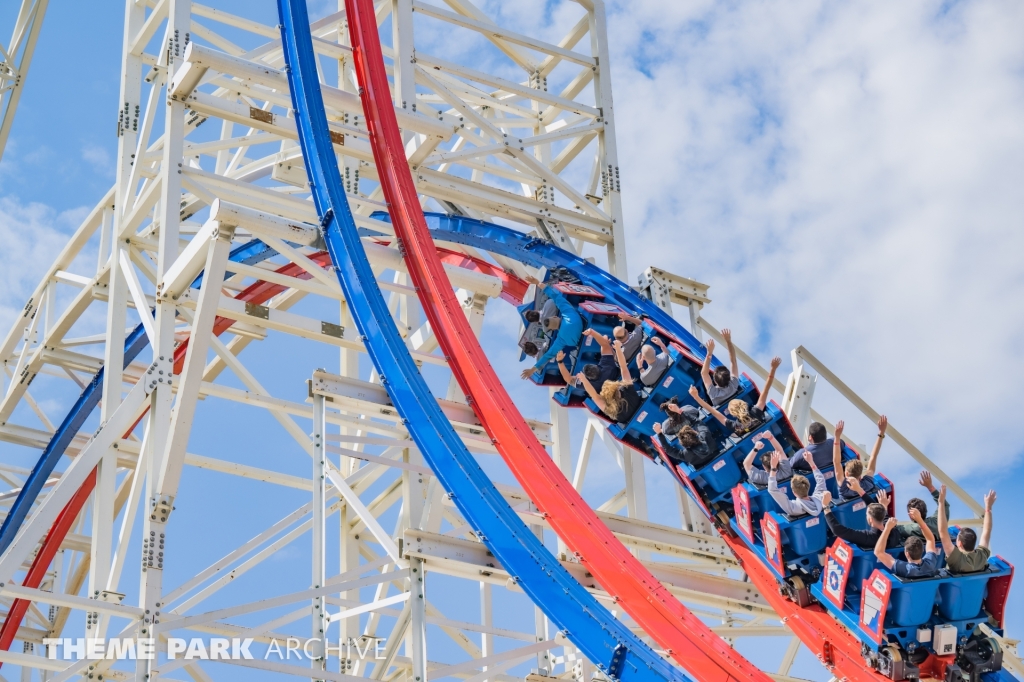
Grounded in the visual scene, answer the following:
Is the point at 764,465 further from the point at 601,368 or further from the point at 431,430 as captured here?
the point at 431,430

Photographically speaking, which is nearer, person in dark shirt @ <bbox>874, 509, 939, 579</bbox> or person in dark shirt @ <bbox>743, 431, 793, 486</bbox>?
person in dark shirt @ <bbox>874, 509, 939, 579</bbox>

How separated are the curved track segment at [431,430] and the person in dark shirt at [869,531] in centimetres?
149

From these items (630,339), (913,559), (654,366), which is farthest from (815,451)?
(630,339)

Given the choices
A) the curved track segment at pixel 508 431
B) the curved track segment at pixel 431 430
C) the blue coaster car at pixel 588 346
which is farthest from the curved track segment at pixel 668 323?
the curved track segment at pixel 431 430

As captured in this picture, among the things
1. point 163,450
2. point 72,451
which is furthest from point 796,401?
point 72,451

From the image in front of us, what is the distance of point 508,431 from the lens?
9.64 meters

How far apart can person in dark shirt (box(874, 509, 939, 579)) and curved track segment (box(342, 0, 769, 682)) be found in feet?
3.16

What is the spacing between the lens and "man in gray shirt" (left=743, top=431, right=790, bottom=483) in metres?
9.13

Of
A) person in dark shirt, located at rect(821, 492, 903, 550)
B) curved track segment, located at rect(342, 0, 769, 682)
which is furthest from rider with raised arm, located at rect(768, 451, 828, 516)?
curved track segment, located at rect(342, 0, 769, 682)

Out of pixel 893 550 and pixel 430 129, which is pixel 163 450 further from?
pixel 893 550

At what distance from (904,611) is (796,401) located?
243 centimetres

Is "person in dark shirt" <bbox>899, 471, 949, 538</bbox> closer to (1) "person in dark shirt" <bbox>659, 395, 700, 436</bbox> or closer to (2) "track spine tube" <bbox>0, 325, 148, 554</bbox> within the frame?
(1) "person in dark shirt" <bbox>659, 395, 700, 436</bbox>

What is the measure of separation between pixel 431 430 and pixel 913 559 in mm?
3002

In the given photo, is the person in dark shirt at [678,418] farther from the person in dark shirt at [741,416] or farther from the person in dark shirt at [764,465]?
the person in dark shirt at [764,465]
